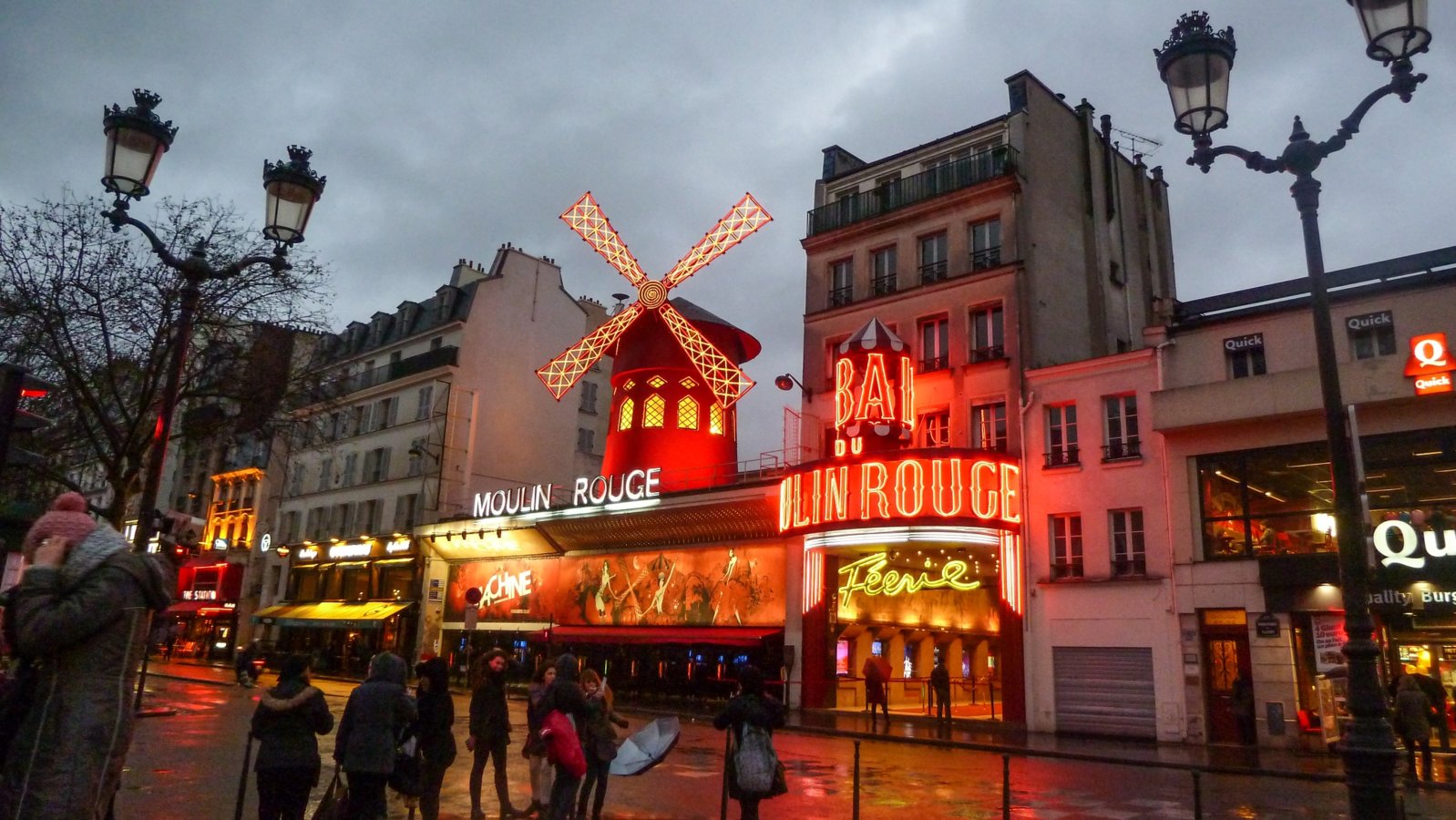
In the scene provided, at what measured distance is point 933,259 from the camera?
23.6 metres

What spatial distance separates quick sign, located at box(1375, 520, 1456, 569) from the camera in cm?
1549

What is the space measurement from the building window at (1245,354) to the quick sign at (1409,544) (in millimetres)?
3395

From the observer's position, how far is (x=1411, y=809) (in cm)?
998

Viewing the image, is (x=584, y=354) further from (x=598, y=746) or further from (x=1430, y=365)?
(x=598, y=746)

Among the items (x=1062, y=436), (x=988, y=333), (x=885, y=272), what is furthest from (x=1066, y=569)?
(x=885, y=272)

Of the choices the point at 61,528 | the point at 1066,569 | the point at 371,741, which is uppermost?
the point at 1066,569

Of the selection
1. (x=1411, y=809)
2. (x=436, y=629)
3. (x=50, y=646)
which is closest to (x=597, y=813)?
(x=50, y=646)

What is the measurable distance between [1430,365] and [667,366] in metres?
18.7

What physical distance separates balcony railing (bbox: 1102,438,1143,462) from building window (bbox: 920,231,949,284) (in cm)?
558

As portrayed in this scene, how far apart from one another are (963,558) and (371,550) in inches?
887

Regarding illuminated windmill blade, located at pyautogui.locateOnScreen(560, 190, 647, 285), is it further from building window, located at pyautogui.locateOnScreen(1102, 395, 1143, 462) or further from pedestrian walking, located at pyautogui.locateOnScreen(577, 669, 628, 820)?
pedestrian walking, located at pyautogui.locateOnScreen(577, 669, 628, 820)

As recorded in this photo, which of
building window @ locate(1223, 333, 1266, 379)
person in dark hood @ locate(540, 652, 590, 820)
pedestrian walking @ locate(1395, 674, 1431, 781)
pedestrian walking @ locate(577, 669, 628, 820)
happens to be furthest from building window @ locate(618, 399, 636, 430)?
person in dark hood @ locate(540, 652, 590, 820)

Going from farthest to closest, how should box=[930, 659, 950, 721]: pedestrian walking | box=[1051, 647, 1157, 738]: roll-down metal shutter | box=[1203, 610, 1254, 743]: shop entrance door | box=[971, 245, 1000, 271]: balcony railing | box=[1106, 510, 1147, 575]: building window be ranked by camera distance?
box=[971, 245, 1000, 271]: balcony railing, box=[930, 659, 950, 721]: pedestrian walking, box=[1106, 510, 1147, 575]: building window, box=[1051, 647, 1157, 738]: roll-down metal shutter, box=[1203, 610, 1254, 743]: shop entrance door

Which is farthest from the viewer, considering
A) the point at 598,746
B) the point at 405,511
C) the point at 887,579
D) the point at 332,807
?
the point at 405,511
